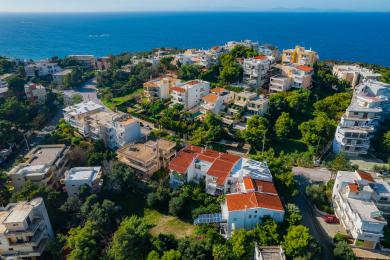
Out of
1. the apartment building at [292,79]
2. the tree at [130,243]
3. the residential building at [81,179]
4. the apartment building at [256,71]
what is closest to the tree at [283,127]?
the apartment building at [292,79]

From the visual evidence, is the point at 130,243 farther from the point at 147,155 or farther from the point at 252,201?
the point at 147,155

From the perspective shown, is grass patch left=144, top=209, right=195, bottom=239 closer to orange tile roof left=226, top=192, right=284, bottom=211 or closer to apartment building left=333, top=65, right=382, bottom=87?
orange tile roof left=226, top=192, right=284, bottom=211

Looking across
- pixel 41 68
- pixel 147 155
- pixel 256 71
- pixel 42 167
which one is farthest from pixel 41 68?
pixel 256 71

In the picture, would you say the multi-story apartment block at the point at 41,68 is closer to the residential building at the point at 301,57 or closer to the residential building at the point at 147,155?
the residential building at the point at 147,155

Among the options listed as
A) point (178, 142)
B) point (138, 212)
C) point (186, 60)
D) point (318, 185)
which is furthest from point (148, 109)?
point (318, 185)

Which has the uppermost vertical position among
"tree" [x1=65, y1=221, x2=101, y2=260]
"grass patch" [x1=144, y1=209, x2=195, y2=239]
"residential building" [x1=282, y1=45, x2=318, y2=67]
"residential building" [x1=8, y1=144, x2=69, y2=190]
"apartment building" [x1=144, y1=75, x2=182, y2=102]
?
"residential building" [x1=282, y1=45, x2=318, y2=67]

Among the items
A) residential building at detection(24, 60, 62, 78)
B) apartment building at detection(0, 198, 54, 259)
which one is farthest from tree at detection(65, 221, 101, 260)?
residential building at detection(24, 60, 62, 78)
